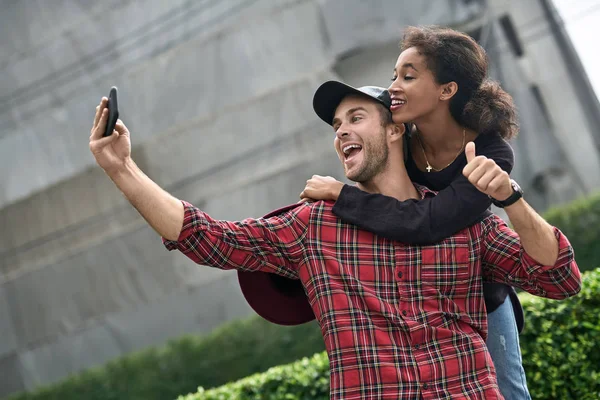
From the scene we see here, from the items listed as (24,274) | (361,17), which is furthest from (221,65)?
(24,274)

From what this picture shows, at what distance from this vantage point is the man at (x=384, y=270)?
2555mm

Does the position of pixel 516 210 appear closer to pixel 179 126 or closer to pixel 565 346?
pixel 565 346

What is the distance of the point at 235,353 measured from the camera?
7309mm

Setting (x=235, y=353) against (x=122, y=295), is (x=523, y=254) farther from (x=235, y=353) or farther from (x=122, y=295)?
(x=122, y=295)

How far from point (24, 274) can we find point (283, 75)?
4064mm

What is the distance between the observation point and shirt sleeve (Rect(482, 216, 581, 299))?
2.65m

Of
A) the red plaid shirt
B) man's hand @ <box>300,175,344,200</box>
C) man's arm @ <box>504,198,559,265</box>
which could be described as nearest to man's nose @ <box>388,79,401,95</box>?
man's hand @ <box>300,175,344,200</box>

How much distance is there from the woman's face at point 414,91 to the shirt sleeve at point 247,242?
527mm

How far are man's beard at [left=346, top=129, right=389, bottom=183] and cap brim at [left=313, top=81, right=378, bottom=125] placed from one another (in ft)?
0.63

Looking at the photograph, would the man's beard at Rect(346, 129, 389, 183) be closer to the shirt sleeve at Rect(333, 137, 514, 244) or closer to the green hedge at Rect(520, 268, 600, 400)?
the shirt sleeve at Rect(333, 137, 514, 244)

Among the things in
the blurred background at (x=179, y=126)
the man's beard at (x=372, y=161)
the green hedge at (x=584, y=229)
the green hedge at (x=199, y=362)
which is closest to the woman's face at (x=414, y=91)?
the man's beard at (x=372, y=161)

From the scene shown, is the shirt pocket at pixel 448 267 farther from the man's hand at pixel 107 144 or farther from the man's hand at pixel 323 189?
the man's hand at pixel 107 144

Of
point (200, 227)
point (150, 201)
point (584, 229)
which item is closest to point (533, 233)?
point (200, 227)

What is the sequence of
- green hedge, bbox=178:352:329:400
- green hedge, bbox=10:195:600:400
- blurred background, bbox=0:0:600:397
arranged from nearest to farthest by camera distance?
1. green hedge, bbox=178:352:329:400
2. green hedge, bbox=10:195:600:400
3. blurred background, bbox=0:0:600:397
